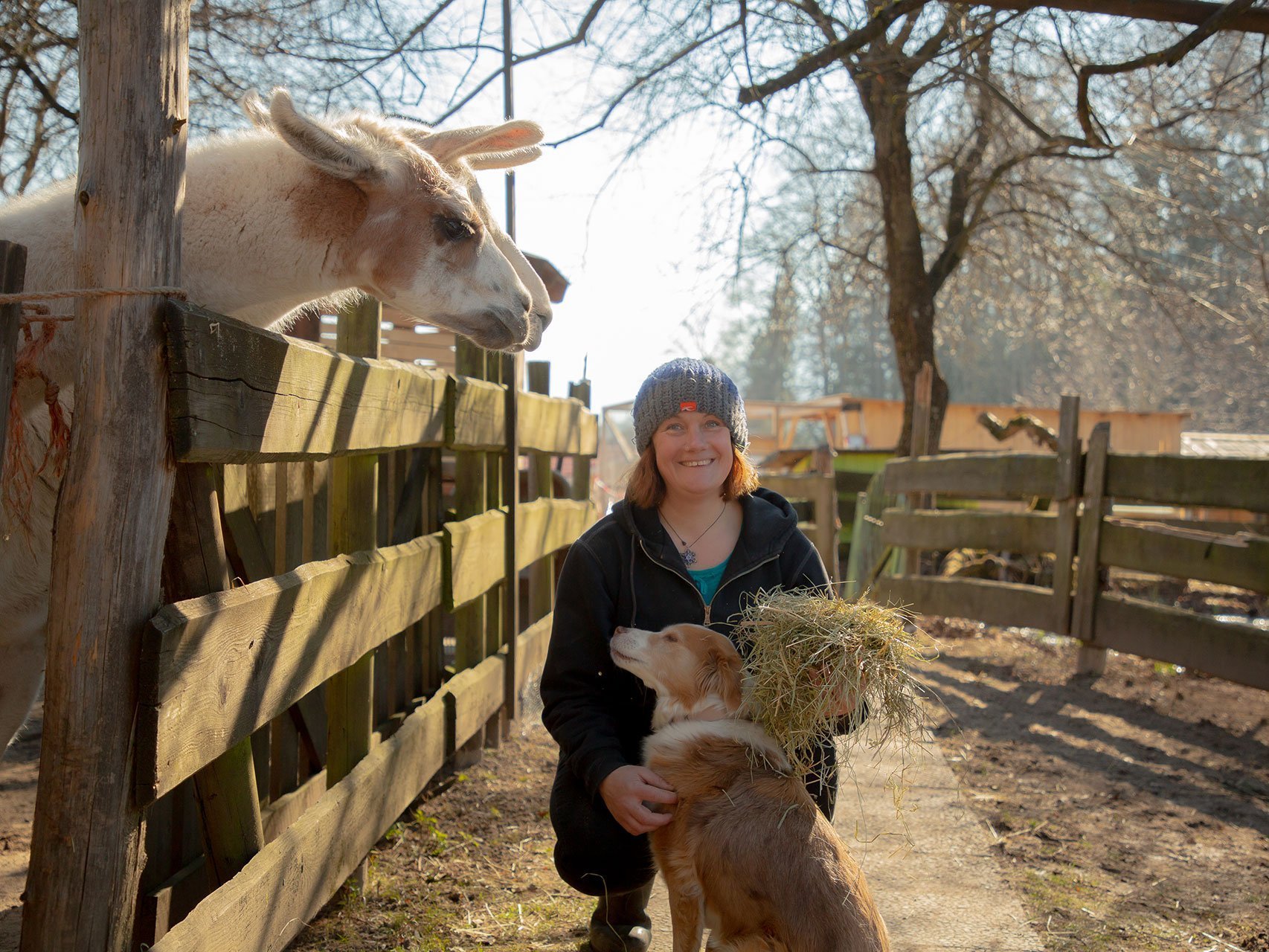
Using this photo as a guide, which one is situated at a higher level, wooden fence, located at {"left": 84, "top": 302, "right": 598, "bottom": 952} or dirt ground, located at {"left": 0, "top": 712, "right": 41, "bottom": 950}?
wooden fence, located at {"left": 84, "top": 302, "right": 598, "bottom": 952}

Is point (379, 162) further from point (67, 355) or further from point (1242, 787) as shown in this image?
point (1242, 787)

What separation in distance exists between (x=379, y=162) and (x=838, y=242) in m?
10.9

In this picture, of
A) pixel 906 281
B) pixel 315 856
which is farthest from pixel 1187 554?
pixel 906 281

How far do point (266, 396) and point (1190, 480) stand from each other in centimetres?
599

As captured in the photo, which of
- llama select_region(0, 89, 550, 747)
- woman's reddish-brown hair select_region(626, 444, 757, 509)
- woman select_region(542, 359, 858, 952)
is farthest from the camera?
woman's reddish-brown hair select_region(626, 444, 757, 509)

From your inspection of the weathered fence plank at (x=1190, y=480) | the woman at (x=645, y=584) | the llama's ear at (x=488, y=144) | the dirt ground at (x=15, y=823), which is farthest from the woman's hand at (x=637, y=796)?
the weathered fence plank at (x=1190, y=480)

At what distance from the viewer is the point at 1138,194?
1142cm

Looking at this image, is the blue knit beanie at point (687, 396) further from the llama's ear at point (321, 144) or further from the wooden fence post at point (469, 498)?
the wooden fence post at point (469, 498)

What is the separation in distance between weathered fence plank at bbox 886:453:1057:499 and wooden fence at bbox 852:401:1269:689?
0.04 feet

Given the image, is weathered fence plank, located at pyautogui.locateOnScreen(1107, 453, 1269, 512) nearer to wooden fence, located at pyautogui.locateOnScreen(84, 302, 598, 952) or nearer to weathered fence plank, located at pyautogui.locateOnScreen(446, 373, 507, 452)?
wooden fence, located at pyautogui.locateOnScreen(84, 302, 598, 952)

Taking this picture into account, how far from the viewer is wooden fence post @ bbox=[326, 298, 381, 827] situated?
3.26 meters

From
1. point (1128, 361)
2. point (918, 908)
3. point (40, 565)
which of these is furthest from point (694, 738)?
point (1128, 361)

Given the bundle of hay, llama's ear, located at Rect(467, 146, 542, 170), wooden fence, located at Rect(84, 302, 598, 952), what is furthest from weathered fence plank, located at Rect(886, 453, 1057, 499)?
the bundle of hay

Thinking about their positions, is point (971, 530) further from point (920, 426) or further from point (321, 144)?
point (321, 144)
